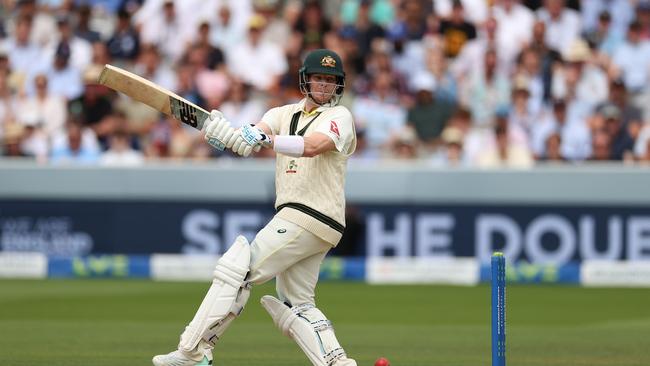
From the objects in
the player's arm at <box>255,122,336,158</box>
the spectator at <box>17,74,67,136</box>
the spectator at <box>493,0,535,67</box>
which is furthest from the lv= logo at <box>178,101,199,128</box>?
the spectator at <box>493,0,535,67</box>

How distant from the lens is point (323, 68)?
605cm

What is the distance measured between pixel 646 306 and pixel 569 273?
163 cm

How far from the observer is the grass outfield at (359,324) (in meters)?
7.39

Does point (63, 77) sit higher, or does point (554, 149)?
point (63, 77)

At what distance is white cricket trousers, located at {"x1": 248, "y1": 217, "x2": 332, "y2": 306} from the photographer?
596 centimetres

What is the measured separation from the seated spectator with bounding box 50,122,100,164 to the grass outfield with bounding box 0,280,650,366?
1.40 m

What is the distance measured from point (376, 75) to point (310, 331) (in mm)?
7665

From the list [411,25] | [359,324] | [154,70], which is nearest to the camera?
[359,324]

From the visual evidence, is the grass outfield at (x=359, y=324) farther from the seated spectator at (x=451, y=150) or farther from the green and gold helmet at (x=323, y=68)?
the green and gold helmet at (x=323, y=68)

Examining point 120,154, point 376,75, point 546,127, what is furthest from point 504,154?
point 120,154

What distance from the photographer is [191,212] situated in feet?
41.3

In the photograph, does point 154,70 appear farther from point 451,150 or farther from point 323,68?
point 323,68

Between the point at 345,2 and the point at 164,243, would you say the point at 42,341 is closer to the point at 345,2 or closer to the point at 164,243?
the point at 164,243

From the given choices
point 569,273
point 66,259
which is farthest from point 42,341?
point 569,273
